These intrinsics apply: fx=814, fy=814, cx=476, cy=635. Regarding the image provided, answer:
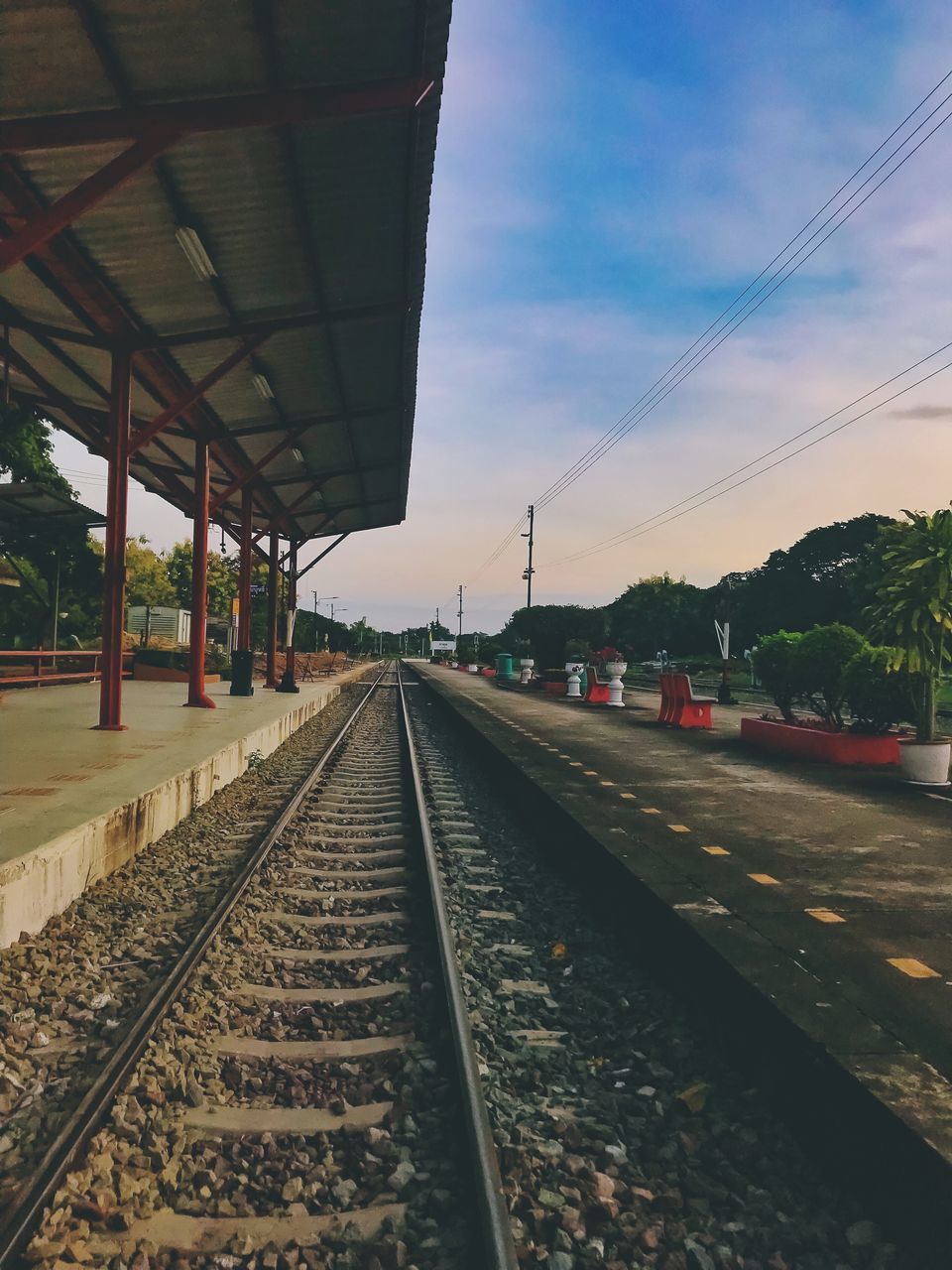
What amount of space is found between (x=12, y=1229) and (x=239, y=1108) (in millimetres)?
831

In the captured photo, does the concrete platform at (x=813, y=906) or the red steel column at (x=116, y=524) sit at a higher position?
the red steel column at (x=116, y=524)

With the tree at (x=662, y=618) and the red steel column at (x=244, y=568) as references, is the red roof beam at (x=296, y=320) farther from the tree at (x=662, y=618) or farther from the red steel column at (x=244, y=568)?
the tree at (x=662, y=618)

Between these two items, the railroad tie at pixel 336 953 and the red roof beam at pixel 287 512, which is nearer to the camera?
the railroad tie at pixel 336 953

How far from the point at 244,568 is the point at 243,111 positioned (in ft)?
46.6

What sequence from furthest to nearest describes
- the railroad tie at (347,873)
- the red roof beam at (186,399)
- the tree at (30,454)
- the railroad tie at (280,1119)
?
the tree at (30,454) < the red roof beam at (186,399) < the railroad tie at (347,873) < the railroad tie at (280,1119)

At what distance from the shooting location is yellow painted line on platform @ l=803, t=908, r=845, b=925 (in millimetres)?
4234

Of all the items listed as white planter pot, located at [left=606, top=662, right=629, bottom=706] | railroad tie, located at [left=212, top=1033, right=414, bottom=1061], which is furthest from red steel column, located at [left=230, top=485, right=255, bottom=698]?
railroad tie, located at [left=212, top=1033, right=414, bottom=1061]

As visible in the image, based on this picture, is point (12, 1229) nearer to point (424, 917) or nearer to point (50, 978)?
point (50, 978)

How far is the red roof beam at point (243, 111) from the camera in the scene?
6.75 metres

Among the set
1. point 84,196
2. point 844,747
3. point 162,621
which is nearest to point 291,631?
point 844,747

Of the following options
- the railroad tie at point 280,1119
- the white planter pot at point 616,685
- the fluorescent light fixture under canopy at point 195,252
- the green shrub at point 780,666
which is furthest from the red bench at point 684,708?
the railroad tie at point 280,1119

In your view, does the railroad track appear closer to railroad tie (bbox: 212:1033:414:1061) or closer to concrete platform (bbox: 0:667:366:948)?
railroad tie (bbox: 212:1033:414:1061)

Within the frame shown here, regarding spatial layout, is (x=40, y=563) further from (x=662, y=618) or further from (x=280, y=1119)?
(x=662, y=618)

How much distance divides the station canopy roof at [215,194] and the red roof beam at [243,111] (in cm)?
2
